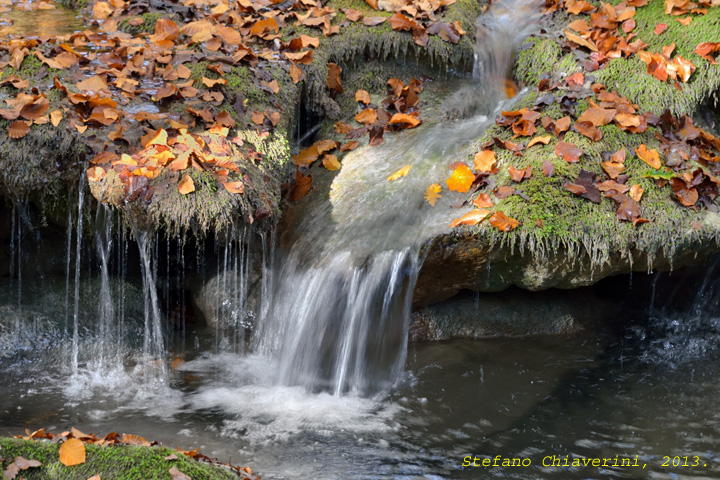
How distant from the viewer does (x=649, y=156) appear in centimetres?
486

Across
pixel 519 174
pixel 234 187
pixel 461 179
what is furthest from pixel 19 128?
pixel 519 174

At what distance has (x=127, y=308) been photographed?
16.7 feet

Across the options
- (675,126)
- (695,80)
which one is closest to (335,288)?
(675,126)

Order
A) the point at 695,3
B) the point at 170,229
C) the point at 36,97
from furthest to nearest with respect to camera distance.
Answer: the point at 695,3 < the point at 36,97 < the point at 170,229

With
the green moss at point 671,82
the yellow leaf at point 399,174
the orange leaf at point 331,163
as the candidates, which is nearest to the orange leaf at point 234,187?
the orange leaf at point 331,163

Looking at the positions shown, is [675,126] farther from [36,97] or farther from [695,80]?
[36,97]

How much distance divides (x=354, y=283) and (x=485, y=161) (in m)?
1.30

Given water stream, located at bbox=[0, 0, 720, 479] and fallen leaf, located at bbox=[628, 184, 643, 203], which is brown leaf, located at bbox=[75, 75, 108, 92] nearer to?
water stream, located at bbox=[0, 0, 720, 479]

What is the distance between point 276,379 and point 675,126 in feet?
11.1

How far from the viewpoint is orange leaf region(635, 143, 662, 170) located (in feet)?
15.9

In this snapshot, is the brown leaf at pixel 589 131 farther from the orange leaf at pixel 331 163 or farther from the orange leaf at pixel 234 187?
the orange leaf at pixel 234 187

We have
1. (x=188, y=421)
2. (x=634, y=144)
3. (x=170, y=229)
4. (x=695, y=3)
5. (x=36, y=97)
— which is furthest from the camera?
(x=695, y=3)

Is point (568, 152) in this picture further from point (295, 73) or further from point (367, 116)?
point (295, 73)

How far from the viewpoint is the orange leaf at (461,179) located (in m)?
4.86
